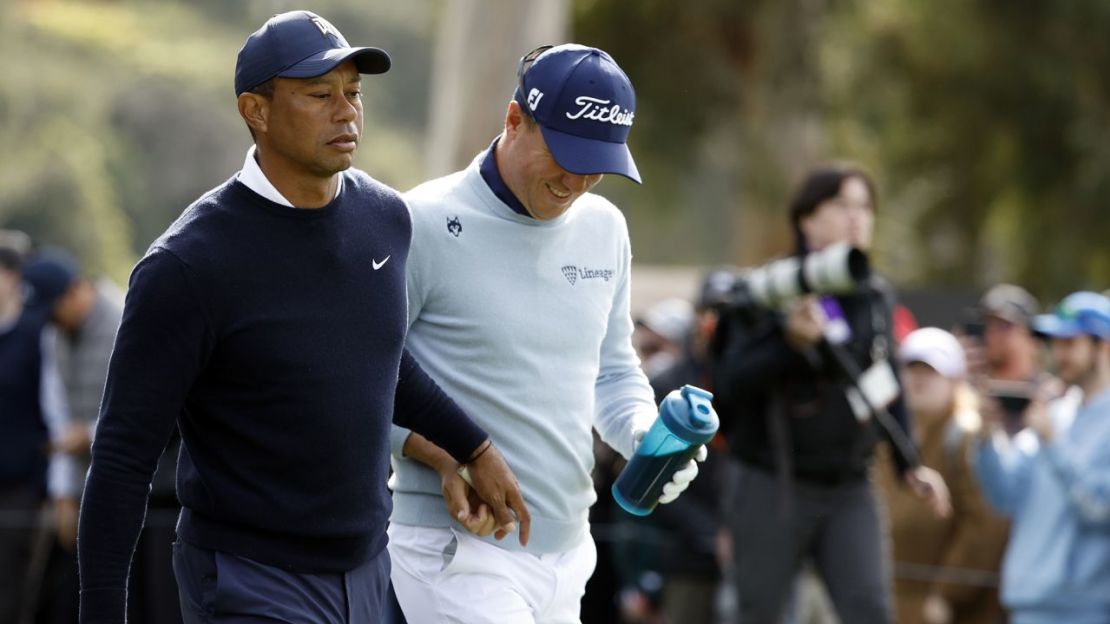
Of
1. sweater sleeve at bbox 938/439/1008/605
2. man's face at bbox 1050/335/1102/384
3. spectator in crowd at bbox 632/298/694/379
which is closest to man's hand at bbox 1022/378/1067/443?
man's face at bbox 1050/335/1102/384

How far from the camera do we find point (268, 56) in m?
3.81

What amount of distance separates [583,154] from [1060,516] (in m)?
3.91

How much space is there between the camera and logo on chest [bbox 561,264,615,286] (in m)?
4.54

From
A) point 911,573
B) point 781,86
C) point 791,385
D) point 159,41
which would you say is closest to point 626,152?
point 791,385

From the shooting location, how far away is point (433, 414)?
429cm

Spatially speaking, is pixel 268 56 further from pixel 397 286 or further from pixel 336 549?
pixel 336 549

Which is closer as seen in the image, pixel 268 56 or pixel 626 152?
pixel 268 56

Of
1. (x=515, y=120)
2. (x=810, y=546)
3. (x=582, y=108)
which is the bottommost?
(x=810, y=546)

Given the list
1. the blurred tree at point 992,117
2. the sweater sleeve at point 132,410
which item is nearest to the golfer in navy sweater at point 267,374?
the sweater sleeve at point 132,410

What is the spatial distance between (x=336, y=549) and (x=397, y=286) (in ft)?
1.96

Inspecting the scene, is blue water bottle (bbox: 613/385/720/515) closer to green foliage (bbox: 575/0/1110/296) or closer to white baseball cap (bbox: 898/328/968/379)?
white baseball cap (bbox: 898/328/968/379)

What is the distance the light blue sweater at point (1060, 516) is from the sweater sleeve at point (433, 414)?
368 centimetres

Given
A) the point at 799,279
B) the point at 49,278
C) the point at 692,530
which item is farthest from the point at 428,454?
the point at 49,278

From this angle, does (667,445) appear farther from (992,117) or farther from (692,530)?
(992,117)
